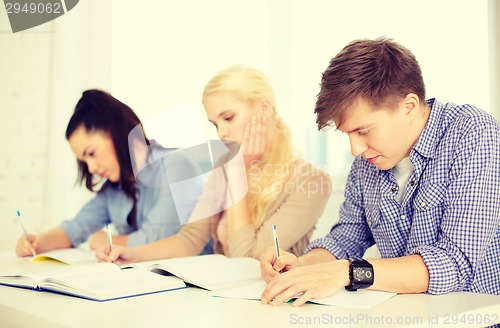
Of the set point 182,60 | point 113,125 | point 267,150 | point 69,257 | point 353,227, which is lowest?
point 69,257

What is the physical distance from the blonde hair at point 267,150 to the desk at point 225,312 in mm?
901

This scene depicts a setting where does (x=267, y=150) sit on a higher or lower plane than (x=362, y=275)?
higher

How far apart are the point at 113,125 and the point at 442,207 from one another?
1433 millimetres

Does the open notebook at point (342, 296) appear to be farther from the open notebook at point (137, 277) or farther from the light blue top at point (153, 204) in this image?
the light blue top at point (153, 204)

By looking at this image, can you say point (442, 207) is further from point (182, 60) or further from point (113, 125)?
point (182, 60)

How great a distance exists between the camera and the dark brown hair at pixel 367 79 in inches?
46.4

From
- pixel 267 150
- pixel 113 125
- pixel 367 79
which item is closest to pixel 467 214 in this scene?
pixel 367 79

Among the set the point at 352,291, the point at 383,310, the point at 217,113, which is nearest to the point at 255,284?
the point at 352,291

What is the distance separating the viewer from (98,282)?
113 centimetres

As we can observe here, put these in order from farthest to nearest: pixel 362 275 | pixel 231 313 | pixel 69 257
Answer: pixel 69 257 → pixel 362 275 → pixel 231 313

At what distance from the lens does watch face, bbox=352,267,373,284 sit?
987mm

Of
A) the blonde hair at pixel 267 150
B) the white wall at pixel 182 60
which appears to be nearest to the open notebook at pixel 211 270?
the blonde hair at pixel 267 150

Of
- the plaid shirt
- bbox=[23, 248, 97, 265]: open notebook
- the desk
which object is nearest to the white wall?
bbox=[23, 248, 97, 265]: open notebook

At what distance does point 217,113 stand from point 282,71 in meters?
0.44
